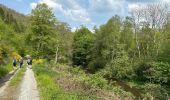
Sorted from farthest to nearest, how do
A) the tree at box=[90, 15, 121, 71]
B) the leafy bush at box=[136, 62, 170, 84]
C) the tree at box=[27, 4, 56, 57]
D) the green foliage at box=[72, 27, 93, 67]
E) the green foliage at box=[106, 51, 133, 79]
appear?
the green foliage at box=[72, 27, 93, 67] < the tree at box=[90, 15, 121, 71] < the tree at box=[27, 4, 56, 57] < the green foliage at box=[106, 51, 133, 79] < the leafy bush at box=[136, 62, 170, 84]

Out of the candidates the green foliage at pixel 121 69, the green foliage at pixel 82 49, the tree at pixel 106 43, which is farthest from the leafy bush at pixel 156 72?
the green foliage at pixel 82 49

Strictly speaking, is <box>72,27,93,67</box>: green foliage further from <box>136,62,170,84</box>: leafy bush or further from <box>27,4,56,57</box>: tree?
<box>136,62,170,84</box>: leafy bush

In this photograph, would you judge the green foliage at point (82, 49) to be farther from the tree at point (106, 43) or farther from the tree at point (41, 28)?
the tree at point (41, 28)

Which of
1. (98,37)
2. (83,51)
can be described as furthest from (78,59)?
(98,37)

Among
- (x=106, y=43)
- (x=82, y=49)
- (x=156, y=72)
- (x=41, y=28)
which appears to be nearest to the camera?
(x=156, y=72)

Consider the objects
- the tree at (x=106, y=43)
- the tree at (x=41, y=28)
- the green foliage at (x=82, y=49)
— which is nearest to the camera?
the tree at (x=41, y=28)

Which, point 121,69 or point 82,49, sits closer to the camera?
point 121,69

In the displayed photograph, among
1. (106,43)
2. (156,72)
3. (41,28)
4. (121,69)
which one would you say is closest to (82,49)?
(106,43)

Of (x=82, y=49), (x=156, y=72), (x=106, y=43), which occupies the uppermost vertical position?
(x=106, y=43)

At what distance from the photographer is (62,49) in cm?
8981

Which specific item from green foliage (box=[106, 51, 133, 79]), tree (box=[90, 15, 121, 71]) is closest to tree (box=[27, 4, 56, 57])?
tree (box=[90, 15, 121, 71])

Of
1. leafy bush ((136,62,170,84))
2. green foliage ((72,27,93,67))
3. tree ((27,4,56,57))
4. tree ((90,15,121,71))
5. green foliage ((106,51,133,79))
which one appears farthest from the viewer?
green foliage ((72,27,93,67))

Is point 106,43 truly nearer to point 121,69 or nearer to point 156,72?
point 121,69

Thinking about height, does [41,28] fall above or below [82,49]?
above
